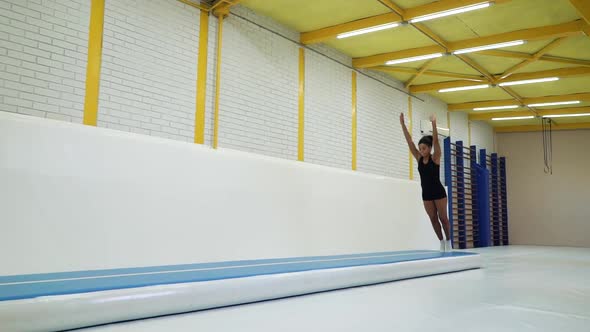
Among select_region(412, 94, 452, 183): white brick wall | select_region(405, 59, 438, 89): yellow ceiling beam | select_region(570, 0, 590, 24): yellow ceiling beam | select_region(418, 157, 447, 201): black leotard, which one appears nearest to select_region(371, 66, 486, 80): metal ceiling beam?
select_region(405, 59, 438, 89): yellow ceiling beam

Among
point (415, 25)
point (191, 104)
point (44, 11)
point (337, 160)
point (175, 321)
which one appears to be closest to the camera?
point (175, 321)

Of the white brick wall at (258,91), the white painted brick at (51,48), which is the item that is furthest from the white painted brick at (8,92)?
the white brick wall at (258,91)

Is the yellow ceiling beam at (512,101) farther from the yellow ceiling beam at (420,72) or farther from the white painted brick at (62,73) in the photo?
the white painted brick at (62,73)

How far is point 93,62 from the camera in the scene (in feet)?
15.2

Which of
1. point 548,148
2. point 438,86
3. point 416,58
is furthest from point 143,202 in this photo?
point 548,148

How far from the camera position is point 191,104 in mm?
5523

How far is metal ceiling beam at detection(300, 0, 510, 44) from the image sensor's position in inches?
234

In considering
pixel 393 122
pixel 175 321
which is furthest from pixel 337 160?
pixel 175 321

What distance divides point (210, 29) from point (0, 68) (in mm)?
2616

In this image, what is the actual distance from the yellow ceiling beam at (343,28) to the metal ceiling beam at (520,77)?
12.2 ft

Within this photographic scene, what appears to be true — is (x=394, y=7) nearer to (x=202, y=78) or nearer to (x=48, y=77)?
(x=202, y=78)

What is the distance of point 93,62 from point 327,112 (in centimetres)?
407

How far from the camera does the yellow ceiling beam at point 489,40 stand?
6.66 metres

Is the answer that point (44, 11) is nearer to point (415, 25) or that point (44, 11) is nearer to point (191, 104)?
point (191, 104)
